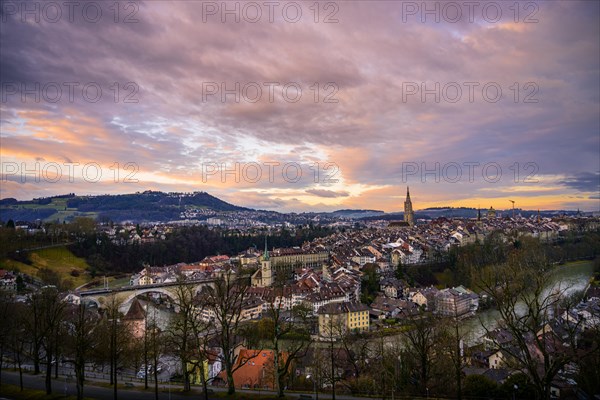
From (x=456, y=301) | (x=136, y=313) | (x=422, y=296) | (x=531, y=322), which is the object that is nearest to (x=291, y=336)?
(x=136, y=313)

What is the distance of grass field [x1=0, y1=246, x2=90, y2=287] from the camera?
38.1m

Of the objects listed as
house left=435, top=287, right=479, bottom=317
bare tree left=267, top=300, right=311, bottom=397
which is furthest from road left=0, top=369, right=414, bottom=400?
house left=435, top=287, right=479, bottom=317

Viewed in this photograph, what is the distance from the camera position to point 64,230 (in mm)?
54906

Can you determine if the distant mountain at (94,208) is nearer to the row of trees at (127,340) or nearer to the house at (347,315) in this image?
the house at (347,315)

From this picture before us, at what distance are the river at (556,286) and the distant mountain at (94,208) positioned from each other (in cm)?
12869

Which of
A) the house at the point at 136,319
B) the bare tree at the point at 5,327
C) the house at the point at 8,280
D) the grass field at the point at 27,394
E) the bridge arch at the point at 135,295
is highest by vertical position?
the bare tree at the point at 5,327

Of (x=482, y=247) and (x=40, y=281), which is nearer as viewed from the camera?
(x=40, y=281)

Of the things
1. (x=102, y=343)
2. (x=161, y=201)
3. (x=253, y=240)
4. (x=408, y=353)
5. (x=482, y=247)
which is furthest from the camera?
(x=161, y=201)

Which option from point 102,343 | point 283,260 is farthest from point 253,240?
point 102,343

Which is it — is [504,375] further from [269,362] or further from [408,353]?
[269,362]

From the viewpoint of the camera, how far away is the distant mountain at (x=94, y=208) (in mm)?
141000

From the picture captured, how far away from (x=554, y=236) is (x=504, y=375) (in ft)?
198

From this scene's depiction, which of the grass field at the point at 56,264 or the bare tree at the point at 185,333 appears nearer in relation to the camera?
the bare tree at the point at 185,333

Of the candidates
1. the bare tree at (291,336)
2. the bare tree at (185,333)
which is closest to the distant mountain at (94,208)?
the bare tree at (291,336)
